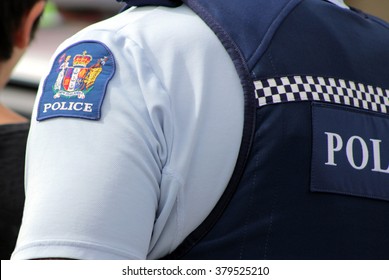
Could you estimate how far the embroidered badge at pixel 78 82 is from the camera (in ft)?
3.61

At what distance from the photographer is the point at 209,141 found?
1.12 m

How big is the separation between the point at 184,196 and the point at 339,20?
41 cm

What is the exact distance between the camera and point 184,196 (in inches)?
43.3

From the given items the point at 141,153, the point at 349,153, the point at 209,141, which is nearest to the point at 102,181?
the point at 141,153

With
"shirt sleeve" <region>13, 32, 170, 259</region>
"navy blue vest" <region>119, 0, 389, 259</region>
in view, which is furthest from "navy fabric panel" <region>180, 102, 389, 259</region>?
"shirt sleeve" <region>13, 32, 170, 259</region>

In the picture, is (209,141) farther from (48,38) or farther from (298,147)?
(48,38)

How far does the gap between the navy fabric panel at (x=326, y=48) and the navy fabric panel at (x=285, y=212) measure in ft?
0.22

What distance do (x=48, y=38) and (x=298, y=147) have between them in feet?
12.0

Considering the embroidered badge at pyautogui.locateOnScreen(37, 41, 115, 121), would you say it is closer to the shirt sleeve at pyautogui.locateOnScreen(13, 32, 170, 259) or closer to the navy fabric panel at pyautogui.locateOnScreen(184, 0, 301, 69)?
the shirt sleeve at pyautogui.locateOnScreen(13, 32, 170, 259)

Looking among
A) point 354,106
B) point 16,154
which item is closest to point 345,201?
point 354,106

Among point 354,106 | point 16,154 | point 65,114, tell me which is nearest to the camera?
point 65,114

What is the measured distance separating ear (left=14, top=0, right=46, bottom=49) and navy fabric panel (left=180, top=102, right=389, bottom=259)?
963mm
